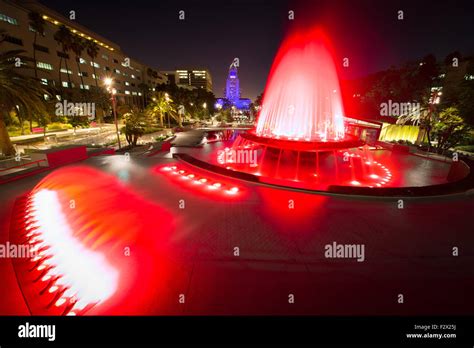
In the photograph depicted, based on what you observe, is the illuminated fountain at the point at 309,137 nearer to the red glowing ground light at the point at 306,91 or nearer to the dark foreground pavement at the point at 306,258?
the red glowing ground light at the point at 306,91

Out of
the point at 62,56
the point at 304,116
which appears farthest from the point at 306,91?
the point at 62,56

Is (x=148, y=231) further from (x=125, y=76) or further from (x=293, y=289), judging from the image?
(x=125, y=76)

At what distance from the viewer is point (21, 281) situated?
5379 mm

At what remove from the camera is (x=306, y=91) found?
690 inches

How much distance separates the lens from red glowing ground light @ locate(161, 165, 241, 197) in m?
11.3

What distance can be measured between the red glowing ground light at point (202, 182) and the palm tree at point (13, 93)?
13345 mm

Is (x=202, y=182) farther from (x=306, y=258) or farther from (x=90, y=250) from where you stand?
(x=306, y=258)

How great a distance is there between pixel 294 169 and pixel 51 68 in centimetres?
7535

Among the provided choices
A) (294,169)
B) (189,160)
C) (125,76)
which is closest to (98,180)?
(189,160)

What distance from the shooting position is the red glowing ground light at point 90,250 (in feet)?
16.2

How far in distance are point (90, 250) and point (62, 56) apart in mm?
81031

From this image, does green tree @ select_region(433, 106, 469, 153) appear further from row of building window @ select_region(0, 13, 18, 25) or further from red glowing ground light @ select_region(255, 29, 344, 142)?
row of building window @ select_region(0, 13, 18, 25)

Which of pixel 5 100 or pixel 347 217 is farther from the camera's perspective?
pixel 5 100

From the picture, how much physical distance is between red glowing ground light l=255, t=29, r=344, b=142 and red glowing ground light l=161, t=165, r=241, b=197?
6.26 metres
